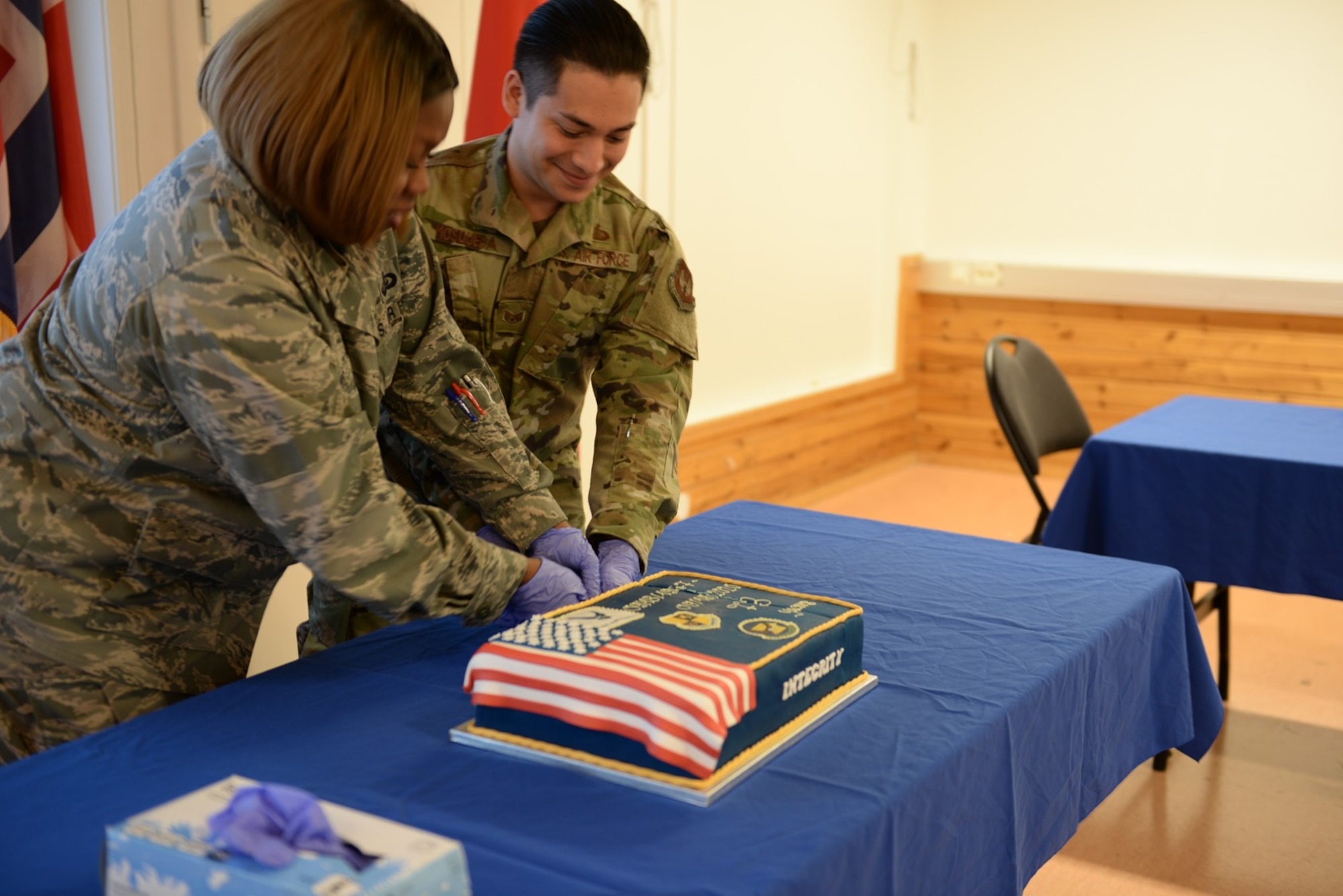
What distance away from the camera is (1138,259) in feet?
18.7

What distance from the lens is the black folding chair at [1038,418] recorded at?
3176 mm

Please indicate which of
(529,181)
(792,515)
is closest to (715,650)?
(529,181)

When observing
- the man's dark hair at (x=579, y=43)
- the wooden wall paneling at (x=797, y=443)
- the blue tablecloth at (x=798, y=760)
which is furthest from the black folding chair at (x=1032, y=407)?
the man's dark hair at (x=579, y=43)

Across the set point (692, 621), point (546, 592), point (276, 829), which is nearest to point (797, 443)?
point (546, 592)

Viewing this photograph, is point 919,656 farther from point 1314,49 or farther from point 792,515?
point 1314,49

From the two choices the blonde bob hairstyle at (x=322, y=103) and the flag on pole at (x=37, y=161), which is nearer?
the blonde bob hairstyle at (x=322, y=103)

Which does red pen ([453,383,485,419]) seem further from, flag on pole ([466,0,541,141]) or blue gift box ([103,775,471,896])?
flag on pole ([466,0,541,141])

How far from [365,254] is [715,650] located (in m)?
0.52

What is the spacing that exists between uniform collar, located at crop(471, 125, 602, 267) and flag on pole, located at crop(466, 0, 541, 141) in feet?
4.91

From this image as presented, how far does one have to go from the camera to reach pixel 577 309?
173 centimetres

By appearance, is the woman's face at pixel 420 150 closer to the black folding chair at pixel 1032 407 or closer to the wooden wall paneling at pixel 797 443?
the black folding chair at pixel 1032 407

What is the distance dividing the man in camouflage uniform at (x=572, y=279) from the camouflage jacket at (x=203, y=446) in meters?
0.30

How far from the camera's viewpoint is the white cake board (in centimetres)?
101

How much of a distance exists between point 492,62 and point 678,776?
8.27ft
